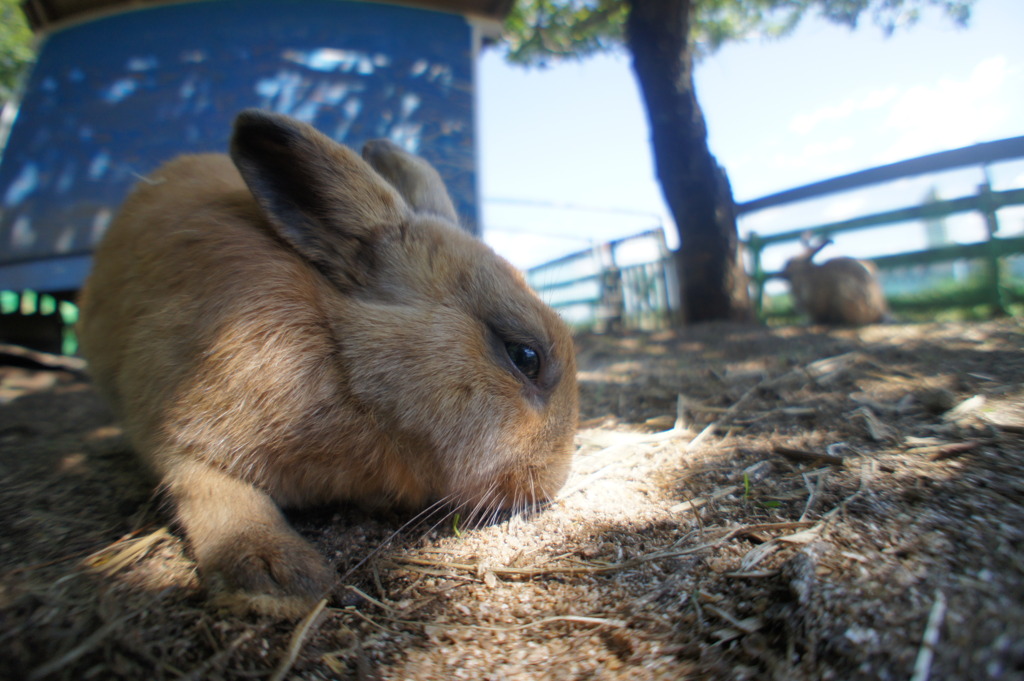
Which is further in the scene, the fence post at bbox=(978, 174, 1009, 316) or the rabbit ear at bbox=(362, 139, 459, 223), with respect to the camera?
the fence post at bbox=(978, 174, 1009, 316)

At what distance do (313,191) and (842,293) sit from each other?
22.2 feet

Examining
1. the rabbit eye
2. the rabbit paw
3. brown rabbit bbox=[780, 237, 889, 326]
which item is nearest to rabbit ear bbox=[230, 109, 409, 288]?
the rabbit eye

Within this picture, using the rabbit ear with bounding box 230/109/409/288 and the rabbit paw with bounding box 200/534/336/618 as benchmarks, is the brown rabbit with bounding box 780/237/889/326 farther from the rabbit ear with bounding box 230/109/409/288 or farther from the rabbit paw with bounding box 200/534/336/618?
the rabbit paw with bounding box 200/534/336/618

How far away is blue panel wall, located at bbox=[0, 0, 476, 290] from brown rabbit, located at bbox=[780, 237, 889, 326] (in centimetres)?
489

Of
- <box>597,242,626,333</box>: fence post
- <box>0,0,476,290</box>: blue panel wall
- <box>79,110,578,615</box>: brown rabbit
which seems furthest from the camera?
<box>597,242,626,333</box>: fence post

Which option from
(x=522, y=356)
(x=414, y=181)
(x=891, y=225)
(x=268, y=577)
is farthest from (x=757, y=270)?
(x=268, y=577)

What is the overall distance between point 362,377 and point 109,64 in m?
8.46

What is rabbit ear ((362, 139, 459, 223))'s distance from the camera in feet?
8.62

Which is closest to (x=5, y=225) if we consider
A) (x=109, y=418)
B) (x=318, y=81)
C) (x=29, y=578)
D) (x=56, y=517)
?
(x=318, y=81)

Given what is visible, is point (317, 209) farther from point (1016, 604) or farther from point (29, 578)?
point (1016, 604)

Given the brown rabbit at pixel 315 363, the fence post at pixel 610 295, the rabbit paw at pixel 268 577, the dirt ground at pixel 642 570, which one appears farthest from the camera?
the fence post at pixel 610 295

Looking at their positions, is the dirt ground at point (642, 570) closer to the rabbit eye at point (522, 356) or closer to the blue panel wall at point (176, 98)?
the rabbit eye at point (522, 356)

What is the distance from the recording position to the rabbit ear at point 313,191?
1.73 m

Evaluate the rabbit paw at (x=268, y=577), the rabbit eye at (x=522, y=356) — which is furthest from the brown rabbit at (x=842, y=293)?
the rabbit paw at (x=268, y=577)
